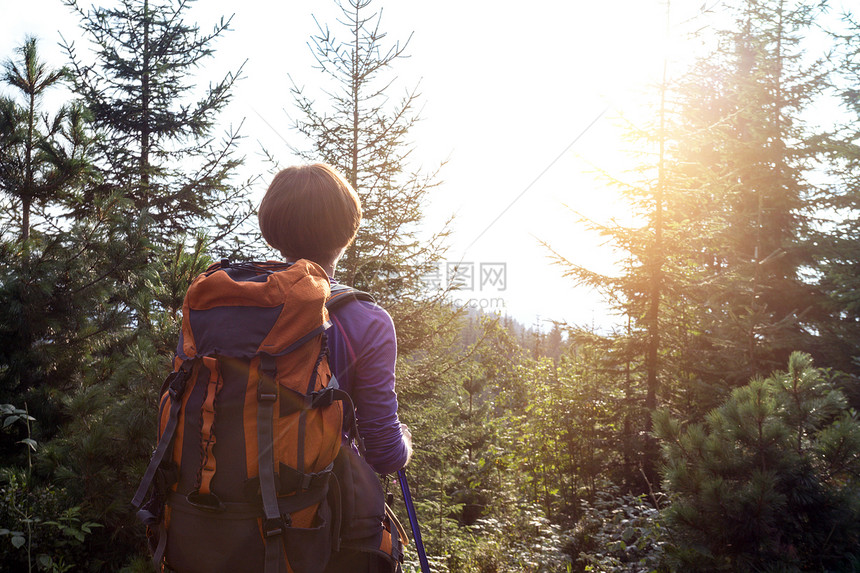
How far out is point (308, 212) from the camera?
151cm

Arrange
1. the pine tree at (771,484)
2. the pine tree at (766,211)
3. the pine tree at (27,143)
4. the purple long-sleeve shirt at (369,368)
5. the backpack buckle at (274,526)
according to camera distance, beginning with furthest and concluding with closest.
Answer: the pine tree at (766,211) → the pine tree at (27,143) → the pine tree at (771,484) → the purple long-sleeve shirt at (369,368) → the backpack buckle at (274,526)

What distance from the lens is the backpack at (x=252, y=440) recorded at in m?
1.20

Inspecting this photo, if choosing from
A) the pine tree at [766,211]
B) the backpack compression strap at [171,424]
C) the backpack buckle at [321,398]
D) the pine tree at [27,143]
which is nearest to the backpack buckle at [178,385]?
the backpack compression strap at [171,424]

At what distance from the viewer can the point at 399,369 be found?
19.3ft

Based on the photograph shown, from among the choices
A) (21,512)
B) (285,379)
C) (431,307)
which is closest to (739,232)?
(431,307)

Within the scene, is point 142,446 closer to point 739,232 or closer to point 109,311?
point 109,311

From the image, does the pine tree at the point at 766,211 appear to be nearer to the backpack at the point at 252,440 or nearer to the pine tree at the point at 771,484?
the pine tree at the point at 771,484

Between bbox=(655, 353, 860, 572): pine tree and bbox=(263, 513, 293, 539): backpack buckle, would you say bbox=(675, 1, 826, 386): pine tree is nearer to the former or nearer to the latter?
bbox=(655, 353, 860, 572): pine tree

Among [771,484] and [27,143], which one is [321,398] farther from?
[27,143]

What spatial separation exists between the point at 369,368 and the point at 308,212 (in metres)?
0.57

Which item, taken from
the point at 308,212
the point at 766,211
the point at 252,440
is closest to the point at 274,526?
the point at 252,440

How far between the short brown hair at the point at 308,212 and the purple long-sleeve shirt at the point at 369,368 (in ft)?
0.90

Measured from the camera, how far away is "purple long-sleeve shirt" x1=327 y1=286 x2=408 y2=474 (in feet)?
4.70

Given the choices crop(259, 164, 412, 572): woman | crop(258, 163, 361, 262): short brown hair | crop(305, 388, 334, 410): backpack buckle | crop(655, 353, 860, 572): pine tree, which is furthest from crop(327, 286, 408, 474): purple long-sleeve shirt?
crop(655, 353, 860, 572): pine tree
